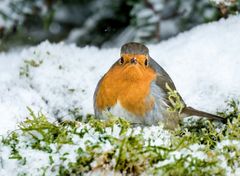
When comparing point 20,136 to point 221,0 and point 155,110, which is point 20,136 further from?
point 221,0

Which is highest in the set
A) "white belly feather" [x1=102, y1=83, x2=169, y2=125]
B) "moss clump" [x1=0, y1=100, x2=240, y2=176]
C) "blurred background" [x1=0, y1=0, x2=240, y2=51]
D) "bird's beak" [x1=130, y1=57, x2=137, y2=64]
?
"blurred background" [x1=0, y1=0, x2=240, y2=51]

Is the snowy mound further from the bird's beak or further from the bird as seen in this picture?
the bird's beak

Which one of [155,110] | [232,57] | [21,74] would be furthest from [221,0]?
[21,74]

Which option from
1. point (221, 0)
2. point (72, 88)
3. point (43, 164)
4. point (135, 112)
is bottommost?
point (43, 164)

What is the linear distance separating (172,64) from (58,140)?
6.78ft

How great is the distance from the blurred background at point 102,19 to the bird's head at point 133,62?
1028 millimetres

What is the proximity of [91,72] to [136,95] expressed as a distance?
1.02 m

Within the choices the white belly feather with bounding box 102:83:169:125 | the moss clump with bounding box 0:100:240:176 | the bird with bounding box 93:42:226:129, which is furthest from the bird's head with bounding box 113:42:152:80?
the moss clump with bounding box 0:100:240:176

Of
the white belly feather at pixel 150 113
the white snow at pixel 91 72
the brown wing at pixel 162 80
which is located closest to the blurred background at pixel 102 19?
the white snow at pixel 91 72

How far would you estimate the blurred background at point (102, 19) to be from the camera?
17.7 feet

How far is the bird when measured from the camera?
13.5ft

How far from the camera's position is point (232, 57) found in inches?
188

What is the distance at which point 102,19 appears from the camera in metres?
5.91

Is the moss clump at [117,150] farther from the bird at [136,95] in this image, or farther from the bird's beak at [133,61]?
the bird's beak at [133,61]
